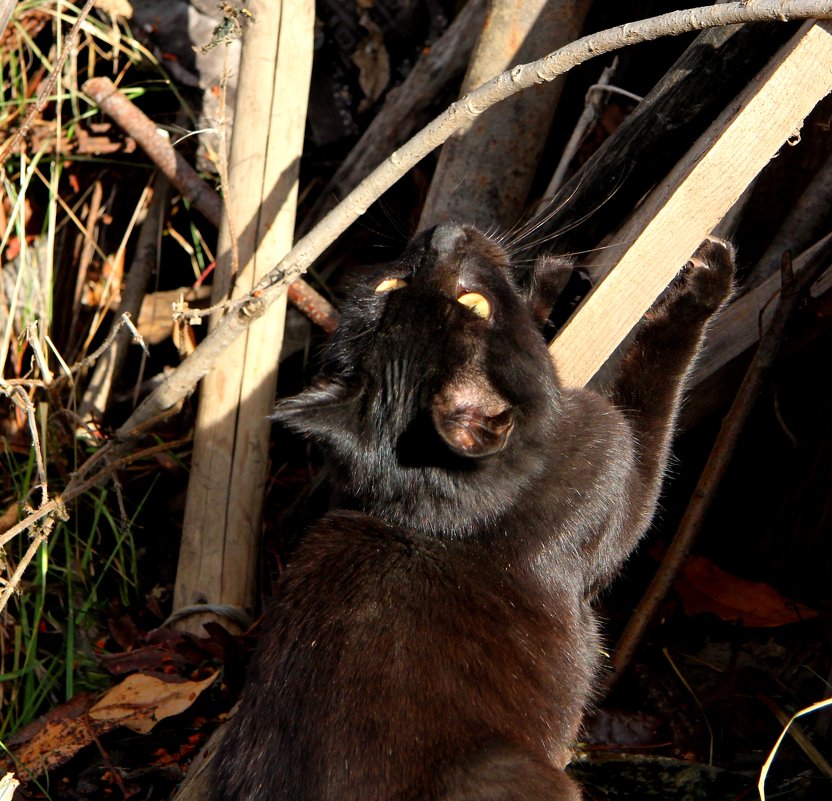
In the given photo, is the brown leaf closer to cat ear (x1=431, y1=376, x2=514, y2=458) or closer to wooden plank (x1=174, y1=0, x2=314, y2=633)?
wooden plank (x1=174, y1=0, x2=314, y2=633)

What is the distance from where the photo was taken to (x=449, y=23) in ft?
11.8

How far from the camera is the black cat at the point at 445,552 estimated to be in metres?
1.95

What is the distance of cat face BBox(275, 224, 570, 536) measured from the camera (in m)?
2.13

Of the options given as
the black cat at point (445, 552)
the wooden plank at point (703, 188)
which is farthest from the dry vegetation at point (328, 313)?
the black cat at point (445, 552)

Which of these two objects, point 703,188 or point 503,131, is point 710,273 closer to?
point 703,188

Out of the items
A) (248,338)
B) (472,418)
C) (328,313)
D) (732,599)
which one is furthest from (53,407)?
(732,599)

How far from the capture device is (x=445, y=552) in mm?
2209

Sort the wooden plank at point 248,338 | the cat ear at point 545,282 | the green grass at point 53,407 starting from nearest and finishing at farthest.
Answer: the cat ear at point 545,282 < the wooden plank at point 248,338 < the green grass at point 53,407

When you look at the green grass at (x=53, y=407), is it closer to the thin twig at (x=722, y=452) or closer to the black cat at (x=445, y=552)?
the black cat at (x=445, y=552)

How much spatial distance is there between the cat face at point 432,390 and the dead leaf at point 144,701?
0.92m

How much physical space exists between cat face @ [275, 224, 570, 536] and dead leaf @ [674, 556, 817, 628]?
1.07 meters

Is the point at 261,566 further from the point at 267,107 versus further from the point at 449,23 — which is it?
the point at 449,23

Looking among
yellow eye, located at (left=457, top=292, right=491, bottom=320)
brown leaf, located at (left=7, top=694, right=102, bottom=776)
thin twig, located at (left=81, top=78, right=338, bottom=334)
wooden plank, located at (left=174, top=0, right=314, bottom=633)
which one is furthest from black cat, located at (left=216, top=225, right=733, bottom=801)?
thin twig, located at (left=81, top=78, right=338, bottom=334)

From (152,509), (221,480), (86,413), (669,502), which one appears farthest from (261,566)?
(669,502)
